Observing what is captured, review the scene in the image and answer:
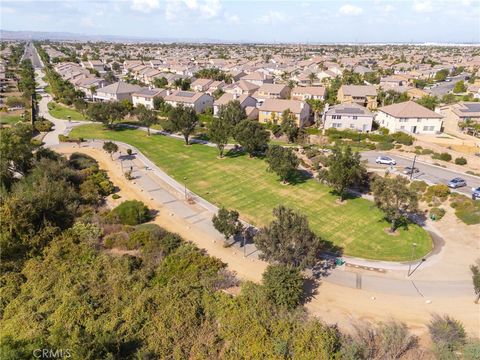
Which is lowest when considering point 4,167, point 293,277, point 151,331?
point 151,331

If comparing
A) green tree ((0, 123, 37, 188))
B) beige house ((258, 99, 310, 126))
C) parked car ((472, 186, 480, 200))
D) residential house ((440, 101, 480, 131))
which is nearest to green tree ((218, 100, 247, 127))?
beige house ((258, 99, 310, 126))

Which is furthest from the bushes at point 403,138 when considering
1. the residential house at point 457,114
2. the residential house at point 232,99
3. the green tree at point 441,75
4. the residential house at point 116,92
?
the green tree at point 441,75

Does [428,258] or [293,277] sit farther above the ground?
[293,277]

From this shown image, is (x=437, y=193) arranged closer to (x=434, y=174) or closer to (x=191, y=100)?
(x=434, y=174)

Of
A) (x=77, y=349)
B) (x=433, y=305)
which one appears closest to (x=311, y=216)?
(x=433, y=305)

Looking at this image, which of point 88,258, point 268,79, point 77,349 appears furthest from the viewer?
point 268,79

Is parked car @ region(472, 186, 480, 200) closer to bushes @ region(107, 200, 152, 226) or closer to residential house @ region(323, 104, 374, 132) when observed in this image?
residential house @ region(323, 104, 374, 132)

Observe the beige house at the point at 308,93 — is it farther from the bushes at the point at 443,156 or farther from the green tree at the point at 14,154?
the green tree at the point at 14,154

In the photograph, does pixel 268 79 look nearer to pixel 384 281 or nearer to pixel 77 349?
pixel 384 281
